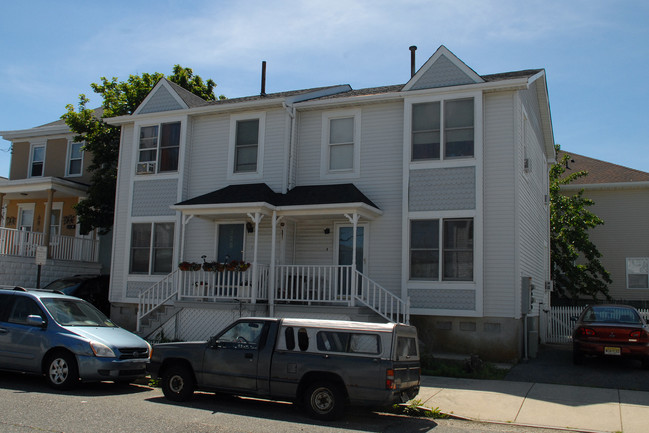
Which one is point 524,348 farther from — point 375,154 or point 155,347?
point 155,347

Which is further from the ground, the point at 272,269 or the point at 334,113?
the point at 334,113

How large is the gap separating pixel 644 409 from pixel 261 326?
6.10 metres

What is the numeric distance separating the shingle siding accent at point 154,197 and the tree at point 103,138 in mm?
3419

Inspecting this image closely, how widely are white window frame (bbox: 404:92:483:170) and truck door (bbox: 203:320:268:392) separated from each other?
7758 mm

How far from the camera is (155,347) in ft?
32.1

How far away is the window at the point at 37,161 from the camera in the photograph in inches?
1030

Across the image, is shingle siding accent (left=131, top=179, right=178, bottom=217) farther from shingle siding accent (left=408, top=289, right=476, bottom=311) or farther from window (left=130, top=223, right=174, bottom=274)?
shingle siding accent (left=408, top=289, right=476, bottom=311)

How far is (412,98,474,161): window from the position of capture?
15.2m

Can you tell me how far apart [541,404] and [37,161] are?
2384 cm

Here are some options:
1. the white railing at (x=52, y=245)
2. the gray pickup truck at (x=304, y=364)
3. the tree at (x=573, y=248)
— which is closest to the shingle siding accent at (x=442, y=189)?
the gray pickup truck at (x=304, y=364)

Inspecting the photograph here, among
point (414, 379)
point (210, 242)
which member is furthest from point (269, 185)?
point (414, 379)

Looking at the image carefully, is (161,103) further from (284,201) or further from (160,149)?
(284,201)

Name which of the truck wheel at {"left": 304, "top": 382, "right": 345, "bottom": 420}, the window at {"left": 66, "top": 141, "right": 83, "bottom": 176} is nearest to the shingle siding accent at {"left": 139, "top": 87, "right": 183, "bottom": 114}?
the window at {"left": 66, "top": 141, "right": 83, "bottom": 176}

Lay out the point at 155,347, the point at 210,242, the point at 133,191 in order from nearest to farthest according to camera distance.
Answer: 1. the point at 155,347
2. the point at 210,242
3. the point at 133,191
